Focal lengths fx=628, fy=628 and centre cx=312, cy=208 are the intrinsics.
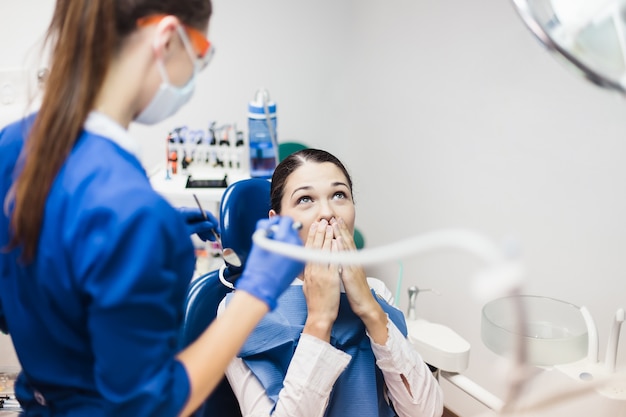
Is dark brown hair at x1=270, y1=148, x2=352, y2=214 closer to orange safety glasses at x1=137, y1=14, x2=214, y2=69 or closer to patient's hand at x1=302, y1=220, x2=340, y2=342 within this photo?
patient's hand at x1=302, y1=220, x2=340, y2=342

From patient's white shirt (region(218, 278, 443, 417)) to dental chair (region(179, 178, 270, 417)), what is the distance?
5 cm

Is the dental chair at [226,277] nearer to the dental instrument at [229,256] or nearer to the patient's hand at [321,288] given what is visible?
the dental instrument at [229,256]

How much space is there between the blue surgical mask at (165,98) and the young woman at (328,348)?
0.62m

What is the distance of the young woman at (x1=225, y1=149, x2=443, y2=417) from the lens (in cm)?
138

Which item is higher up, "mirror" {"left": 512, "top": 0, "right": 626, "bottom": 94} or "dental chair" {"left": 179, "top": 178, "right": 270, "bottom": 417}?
"mirror" {"left": 512, "top": 0, "right": 626, "bottom": 94}

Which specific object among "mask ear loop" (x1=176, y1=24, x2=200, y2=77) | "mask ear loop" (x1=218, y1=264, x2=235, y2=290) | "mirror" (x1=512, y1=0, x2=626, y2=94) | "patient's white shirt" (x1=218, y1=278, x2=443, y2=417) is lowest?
"patient's white shirt" (x1=218, y1=278, x2=443, y2=417)

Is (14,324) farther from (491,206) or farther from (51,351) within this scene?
(491,206)

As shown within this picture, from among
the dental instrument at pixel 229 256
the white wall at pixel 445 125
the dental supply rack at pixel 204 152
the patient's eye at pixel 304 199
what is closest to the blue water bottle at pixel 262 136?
the dental supply rack at pixel 204 152

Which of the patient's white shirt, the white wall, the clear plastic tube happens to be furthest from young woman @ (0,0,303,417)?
the white wall

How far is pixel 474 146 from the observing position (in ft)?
8.00

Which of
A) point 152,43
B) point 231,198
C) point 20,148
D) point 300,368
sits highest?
point 152,43

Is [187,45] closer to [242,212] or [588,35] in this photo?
[588,35]

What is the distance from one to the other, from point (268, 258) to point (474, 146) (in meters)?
1.68

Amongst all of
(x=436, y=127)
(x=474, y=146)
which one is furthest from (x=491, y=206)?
(x=436, y=127)
